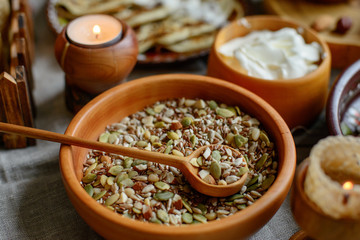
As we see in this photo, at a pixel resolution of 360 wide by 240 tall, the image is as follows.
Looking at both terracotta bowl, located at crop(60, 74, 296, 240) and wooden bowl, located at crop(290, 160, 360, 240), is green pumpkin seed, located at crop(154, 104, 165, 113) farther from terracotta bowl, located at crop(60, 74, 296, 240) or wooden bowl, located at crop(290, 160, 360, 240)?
wooden bowl, located at crop(290, 160, 360, 240)

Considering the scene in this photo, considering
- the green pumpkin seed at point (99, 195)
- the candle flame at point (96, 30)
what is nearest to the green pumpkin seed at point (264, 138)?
the green pumpkin seed at point (99, 195)

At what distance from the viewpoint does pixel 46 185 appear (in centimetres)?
82

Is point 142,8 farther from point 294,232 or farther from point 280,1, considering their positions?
point 294,232

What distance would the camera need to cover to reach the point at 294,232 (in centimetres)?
74

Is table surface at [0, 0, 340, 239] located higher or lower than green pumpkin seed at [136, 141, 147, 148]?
lower

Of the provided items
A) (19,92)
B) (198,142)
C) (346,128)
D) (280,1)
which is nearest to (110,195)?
(198,142)

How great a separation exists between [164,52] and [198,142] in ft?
1.43

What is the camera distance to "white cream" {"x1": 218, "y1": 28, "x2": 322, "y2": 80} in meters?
0.90

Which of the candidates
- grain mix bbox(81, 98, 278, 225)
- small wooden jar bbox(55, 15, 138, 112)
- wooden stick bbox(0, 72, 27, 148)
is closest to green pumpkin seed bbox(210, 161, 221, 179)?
grain mix bbox(81, 98, 278, 225)

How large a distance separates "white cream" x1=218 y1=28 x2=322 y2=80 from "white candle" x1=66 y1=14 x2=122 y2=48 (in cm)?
26

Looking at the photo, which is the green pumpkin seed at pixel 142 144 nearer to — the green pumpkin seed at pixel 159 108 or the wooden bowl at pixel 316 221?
the green pumpkin seed at pixel 159 108

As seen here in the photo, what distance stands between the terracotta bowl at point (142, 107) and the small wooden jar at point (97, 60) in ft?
0.21

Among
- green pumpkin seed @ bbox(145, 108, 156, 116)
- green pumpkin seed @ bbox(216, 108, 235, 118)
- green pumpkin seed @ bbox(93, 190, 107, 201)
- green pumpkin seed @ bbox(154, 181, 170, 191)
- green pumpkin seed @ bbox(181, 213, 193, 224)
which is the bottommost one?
green pumpkin seed @ bbox(181, 213, 193, 224)

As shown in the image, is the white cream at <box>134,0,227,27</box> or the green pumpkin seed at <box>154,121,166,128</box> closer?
the green pumpkin seed at <box>154,121,166,128</box>
